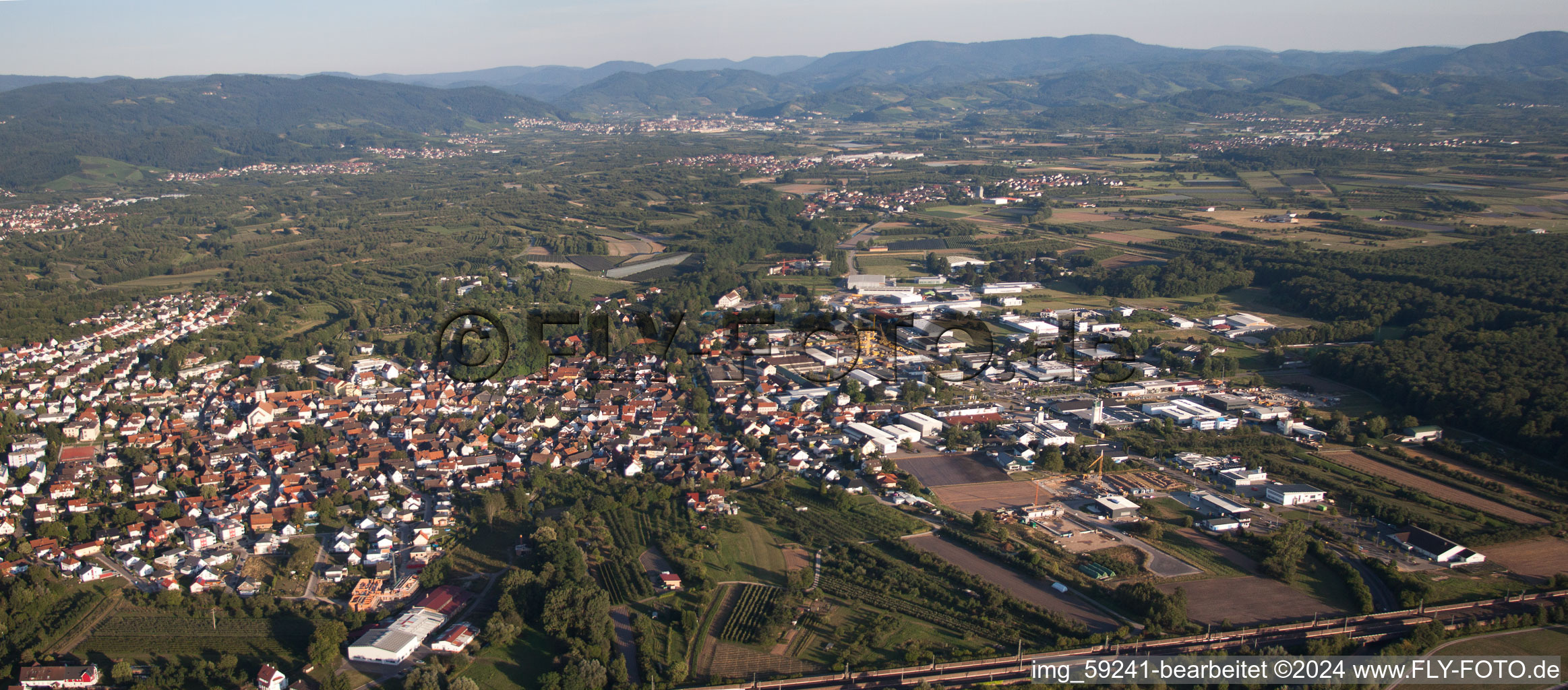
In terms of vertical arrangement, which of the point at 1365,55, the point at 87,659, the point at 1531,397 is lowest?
the point at 87,659

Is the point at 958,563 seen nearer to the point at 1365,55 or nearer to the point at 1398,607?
the point at 1398,607

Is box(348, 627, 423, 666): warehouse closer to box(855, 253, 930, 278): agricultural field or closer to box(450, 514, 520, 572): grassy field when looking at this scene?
box(450, 514, 520, 572): grassy field

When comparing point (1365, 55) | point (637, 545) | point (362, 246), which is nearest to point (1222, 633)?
point (637, 545)

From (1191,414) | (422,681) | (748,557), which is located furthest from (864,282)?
(422,681)

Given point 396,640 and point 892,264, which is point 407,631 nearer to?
point 396,640

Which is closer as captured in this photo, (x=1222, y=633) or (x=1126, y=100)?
(x=1222, y=633)

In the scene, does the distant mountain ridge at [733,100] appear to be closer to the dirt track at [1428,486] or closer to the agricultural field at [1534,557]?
the dirt track at [1428,486]

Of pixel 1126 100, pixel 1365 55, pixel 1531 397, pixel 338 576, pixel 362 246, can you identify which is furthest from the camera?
pixel 1365 55
